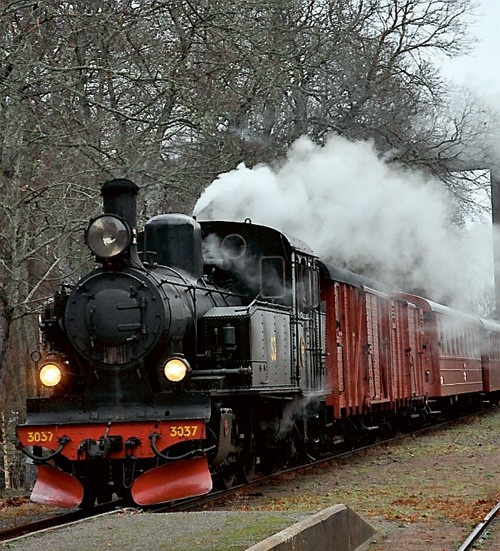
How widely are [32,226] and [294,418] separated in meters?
6.07

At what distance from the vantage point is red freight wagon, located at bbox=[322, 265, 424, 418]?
49.6 ft

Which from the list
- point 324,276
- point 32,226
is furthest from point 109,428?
point 32,226

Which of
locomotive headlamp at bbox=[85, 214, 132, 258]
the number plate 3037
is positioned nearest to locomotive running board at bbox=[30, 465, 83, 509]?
the number plate 3037

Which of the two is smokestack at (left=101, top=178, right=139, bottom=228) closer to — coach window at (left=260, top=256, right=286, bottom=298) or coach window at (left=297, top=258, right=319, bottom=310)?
coach window at (left=260, top=256, right=286, bottom=298)

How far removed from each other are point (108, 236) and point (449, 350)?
51.2 feet

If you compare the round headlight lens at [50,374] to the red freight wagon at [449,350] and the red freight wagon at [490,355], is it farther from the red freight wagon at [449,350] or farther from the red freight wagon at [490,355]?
the red freight wagon at [490,355]

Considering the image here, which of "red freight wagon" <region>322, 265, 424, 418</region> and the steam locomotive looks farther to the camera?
"red freight wagon" <region>322, 265, 424, 418</region>

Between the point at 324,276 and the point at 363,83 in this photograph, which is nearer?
the point at 324,276

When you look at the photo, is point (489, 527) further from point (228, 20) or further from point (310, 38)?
point (310, 38)

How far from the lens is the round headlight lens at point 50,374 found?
34.8ft

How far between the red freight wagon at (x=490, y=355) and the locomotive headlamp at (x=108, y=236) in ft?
68.5

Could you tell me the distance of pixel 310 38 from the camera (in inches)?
819

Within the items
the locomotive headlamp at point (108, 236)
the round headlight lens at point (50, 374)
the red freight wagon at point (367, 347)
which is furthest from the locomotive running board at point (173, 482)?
the red freight wagon at point (367, 347)

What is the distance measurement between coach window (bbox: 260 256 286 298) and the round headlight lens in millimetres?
2727
